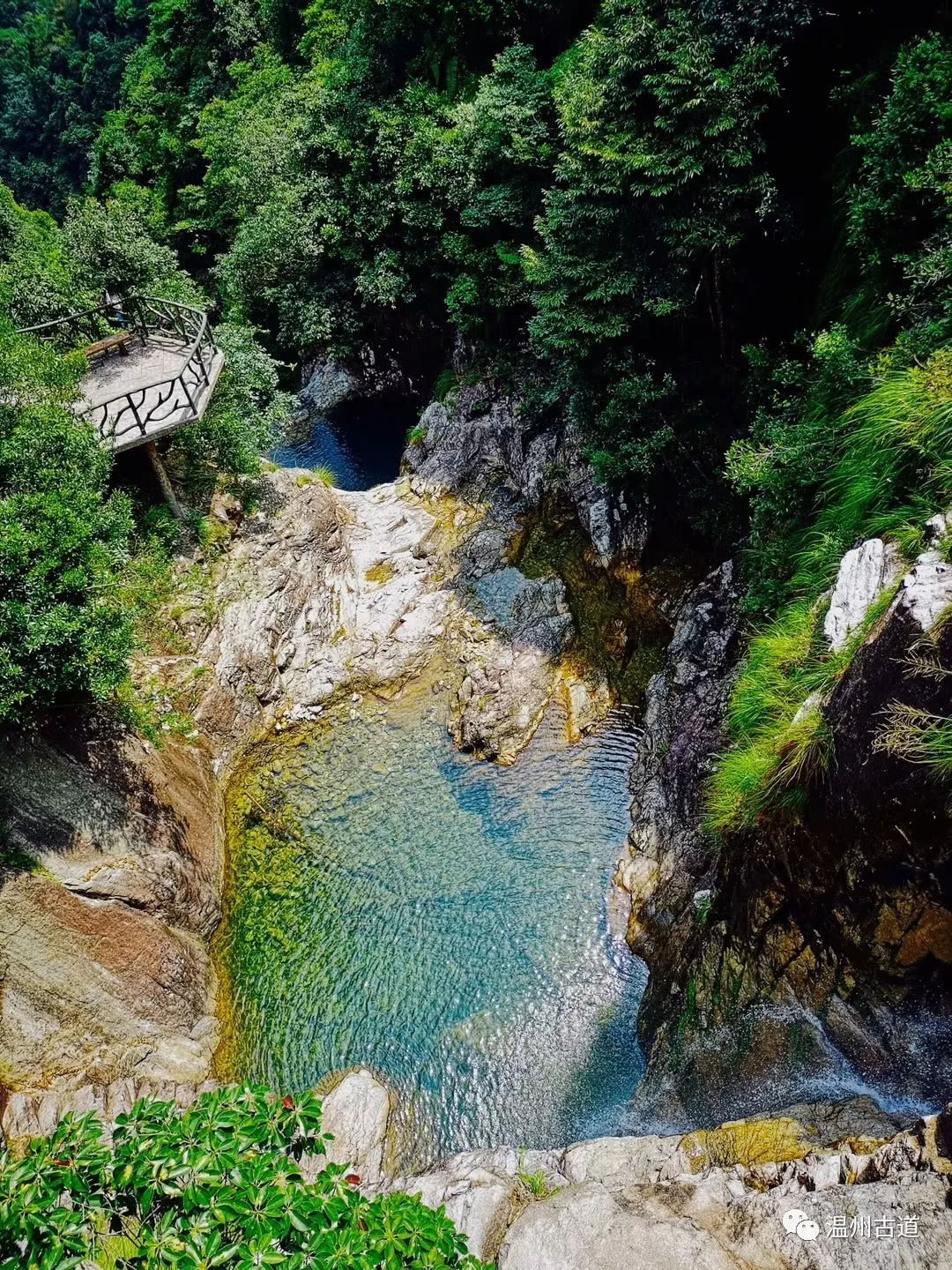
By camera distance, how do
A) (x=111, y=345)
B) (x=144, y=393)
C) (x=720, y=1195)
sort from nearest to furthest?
(x=720, y=1195) → (x=144, y=393) → (x=111, y=345)

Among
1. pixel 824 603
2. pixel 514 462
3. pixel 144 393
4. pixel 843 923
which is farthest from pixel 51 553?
pixel 514 462

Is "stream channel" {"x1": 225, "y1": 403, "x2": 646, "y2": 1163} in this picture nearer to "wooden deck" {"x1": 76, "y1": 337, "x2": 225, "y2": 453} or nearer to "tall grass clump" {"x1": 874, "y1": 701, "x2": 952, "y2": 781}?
"tall grass clump" {"x1": 874, "y1": 701, "x2": 952, "y2": 781}

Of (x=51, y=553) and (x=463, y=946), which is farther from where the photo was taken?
(x=463, y=946)

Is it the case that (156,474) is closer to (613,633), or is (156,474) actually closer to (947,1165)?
(613,633)

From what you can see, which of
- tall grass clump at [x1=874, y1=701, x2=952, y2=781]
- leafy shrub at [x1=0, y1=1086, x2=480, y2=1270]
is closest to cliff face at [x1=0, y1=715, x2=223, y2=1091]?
leafy shrub at [x1=0, y1=1086, x2=480, y2=1270]

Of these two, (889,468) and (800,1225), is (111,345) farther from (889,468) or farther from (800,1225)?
(800,1225)

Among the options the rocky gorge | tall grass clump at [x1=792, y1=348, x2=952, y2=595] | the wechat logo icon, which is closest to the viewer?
the wechat logo icon

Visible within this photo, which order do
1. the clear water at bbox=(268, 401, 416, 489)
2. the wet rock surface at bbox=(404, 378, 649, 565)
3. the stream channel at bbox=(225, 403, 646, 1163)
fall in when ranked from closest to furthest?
the stream channel at bbox=(225, 403, 646, 1163) → the wet rock surface at bbox=(404, 378, 649, 565) → the clear water at bbox=(268, 401, 416, 489)

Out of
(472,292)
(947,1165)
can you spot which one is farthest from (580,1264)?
(472,292)
